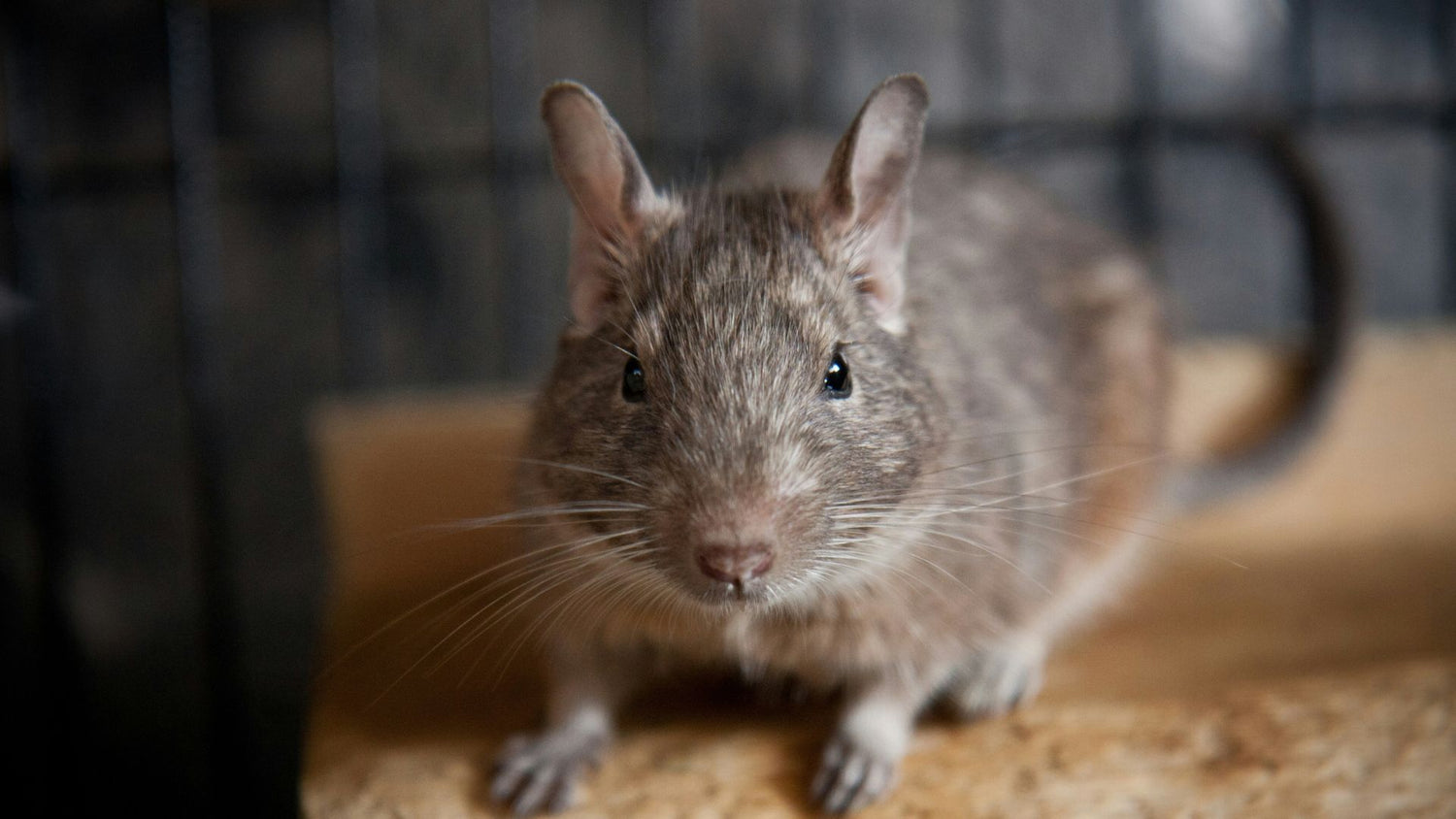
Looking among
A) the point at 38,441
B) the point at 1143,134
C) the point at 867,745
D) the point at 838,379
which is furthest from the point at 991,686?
the point at 38,441

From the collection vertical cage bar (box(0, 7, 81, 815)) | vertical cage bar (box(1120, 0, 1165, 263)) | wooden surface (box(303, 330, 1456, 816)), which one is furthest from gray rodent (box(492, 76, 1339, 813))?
vertical cage bar (box(0, 7, 81, 815))

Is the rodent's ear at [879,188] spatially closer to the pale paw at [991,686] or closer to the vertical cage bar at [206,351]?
the pale paw at [991,686]

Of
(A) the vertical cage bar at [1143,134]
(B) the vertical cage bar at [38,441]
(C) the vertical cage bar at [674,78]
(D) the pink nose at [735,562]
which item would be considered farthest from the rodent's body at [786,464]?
(B) the vertical cage bar at [38,441]

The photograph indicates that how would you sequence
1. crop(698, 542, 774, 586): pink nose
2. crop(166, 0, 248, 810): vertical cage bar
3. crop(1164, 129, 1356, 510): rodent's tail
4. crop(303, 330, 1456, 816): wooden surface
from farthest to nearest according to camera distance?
crop(166, 0, 248, 810): vertical cage bar, crop(1164, 129, 1356, 510): rodent's tail, crop(303, 330, 1456, 816): wooden surface, crop(698, 542, 774, 586): pink nose

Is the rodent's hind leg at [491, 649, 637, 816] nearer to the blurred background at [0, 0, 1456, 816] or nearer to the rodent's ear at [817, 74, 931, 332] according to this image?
the rodent's ear at [817, 74, 931, 332]

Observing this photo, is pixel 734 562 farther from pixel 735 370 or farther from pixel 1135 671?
pixel 1135 671

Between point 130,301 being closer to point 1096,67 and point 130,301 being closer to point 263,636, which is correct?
point 263,636
